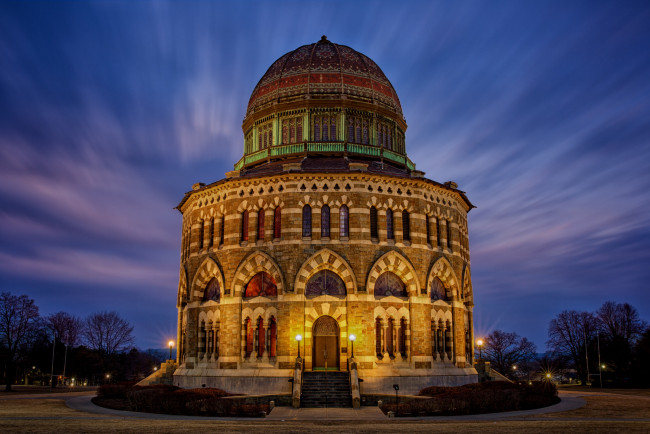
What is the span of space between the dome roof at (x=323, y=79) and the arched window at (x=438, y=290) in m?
16.1

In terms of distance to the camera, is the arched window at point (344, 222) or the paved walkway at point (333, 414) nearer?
the paved walkway at point (333, 414)

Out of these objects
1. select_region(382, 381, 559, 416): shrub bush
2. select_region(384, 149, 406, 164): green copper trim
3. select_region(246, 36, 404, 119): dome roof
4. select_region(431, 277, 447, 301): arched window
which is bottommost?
select_region(382, 381, 559, 416): shrub bush

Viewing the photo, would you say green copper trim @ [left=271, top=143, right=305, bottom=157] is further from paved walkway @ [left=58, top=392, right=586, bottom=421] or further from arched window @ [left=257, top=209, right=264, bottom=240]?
paved walkway @ [left=58, top=392, right=586, bottom=421]

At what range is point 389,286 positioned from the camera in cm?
4134

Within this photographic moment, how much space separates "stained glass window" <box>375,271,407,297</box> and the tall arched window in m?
Result: 2.62

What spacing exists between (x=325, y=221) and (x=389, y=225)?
4.80 meters

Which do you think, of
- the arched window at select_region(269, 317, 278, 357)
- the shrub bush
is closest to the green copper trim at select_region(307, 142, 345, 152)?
the arched window at select_region(269, 317, 278, 357)

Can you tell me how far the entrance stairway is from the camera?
3375cm

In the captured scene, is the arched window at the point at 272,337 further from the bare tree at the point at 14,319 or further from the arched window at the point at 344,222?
the bare tree at the point at 14,319

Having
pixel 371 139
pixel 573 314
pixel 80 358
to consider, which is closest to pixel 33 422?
pixel 371 139

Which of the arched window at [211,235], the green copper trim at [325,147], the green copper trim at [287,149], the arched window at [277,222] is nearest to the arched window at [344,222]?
the arched window at [277,222]

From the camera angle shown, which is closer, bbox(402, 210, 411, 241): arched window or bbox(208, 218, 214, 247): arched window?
bbox(402, 210, 411, 241): arched window

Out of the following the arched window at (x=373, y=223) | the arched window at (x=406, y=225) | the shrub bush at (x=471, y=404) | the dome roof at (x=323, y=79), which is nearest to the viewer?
the shrub bush at (x=471, y=404)

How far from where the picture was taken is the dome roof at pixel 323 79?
166 ft
